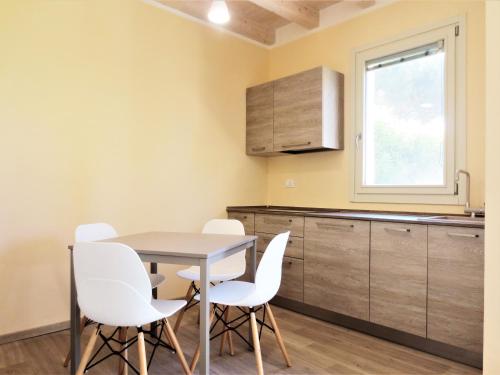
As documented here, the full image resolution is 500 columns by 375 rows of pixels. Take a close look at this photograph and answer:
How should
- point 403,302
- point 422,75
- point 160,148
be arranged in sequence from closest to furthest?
point 403,302
point 422,75
point 160,148

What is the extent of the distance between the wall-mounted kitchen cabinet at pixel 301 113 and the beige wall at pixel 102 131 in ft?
1.16

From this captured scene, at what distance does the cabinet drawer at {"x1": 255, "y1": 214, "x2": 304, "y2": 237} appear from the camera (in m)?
3.15

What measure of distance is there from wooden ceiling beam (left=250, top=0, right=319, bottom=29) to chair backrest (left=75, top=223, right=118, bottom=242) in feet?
7.42

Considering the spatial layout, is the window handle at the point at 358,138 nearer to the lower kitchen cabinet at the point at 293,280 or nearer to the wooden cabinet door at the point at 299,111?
the wooden cabinet door at the point at 299,111

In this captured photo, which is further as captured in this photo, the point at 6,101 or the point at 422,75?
the point at 422,75

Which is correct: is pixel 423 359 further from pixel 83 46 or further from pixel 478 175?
pixel 83 46

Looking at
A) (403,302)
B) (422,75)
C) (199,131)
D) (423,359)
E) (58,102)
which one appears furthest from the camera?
(199,131)

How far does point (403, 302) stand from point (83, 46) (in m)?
3.15

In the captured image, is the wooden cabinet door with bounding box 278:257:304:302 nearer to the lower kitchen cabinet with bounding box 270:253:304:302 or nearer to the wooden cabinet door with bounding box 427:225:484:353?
the lower kitchen cabinet with bounding box 270:253:304:302

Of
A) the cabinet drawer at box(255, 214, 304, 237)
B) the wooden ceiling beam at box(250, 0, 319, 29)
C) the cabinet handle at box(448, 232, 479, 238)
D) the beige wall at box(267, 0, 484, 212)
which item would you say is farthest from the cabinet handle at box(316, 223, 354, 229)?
the wooden ceiling beam at box(250, 0, 319, 29)

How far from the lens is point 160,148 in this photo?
11.0ft

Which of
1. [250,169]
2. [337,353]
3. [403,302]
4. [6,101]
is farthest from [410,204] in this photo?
[6,101]

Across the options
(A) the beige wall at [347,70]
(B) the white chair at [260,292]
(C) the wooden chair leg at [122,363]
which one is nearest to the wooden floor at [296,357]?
(C) the wooden chair leg at [122,363]

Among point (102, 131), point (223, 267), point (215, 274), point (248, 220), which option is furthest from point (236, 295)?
point (102, 131)
